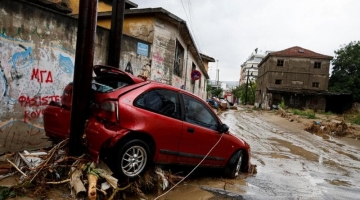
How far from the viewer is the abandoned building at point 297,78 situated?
4231 cm

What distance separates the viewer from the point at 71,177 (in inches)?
144

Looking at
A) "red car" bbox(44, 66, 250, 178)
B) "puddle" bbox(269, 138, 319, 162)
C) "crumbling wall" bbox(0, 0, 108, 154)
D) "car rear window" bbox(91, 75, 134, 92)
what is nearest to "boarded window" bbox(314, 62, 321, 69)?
"puddle" bbox(269, 138, 319, 162)

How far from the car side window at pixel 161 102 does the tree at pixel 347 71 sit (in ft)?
159

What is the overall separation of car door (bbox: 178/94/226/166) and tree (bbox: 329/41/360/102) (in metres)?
47.6

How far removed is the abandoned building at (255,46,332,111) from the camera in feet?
139

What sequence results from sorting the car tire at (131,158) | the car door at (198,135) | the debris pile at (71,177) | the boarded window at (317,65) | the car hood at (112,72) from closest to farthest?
the debris pile at (71,177), the car tire at (131,158), the car hood at (112,72), the car door at (198,135), the boarded window at (317,65)

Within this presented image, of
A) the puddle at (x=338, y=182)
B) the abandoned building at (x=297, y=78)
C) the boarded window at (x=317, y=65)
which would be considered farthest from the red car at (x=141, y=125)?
the boarded window at (x=317, y=65)

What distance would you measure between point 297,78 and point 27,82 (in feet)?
151

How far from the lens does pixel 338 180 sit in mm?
6480

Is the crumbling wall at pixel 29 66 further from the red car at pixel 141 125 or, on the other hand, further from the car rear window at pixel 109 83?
the car rear window at pixel 109 83

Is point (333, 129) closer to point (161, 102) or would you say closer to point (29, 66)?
point (161, 102)

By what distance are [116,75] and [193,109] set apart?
1505mm

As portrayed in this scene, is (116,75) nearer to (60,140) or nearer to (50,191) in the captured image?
(60,140)

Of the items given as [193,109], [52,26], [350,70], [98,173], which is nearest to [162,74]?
[52,26]
